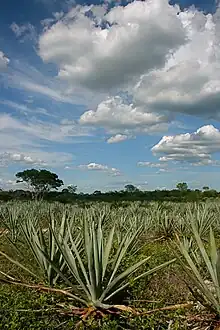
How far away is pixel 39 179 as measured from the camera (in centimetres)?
4591

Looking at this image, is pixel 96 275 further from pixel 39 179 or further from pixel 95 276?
pixel 39 179

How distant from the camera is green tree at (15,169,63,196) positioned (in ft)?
151

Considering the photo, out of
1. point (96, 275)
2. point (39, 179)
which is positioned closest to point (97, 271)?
point (96, 275)

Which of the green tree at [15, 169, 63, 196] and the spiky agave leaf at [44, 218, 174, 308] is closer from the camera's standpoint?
the spiky agave leaf at [44, 218, 174, 308]

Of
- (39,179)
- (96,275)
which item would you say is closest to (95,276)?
(96,275)

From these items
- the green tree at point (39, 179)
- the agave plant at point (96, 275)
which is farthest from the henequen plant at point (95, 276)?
the green tree at point (39, 179)

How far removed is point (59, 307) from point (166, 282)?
1925 mm

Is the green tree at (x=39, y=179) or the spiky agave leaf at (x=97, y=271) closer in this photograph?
the spiky agave leaf at (x=97, y=271)

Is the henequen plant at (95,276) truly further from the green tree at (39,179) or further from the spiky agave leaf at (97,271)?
the green tree at (39,179)

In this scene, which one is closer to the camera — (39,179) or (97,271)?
(97,271)

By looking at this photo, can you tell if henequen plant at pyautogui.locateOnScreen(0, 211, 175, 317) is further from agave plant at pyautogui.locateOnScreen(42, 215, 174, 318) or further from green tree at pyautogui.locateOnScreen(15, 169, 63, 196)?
green tree at pyautogui.locateOnScreen(15, 169, 63, 196)

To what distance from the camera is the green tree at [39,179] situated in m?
46.1

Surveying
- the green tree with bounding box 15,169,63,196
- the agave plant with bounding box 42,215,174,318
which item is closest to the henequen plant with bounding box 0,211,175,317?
the agave plant with bounding box 42,215,174,318

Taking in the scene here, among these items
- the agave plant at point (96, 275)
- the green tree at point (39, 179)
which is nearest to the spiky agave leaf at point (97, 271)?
the agave plant at point (96, 275)
